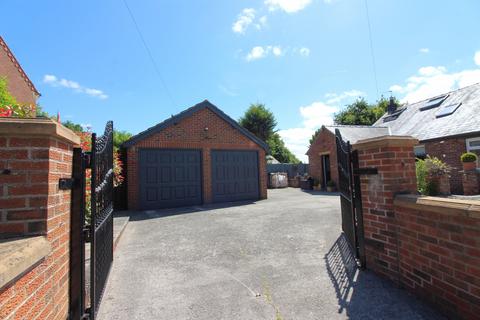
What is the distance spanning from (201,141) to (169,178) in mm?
2081

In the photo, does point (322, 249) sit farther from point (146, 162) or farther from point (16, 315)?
point (146, 162)

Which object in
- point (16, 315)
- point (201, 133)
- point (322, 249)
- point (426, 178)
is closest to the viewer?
point (16, 315)

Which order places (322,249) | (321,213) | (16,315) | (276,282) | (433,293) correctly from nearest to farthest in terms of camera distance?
(16,315), (433,293), (276,282), (322,249), (321,213)

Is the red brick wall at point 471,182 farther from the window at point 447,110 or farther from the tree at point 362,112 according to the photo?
the tree at point 362,112

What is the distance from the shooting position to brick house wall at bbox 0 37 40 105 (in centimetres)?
1638

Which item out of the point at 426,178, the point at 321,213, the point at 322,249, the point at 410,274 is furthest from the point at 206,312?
the point at 426,178

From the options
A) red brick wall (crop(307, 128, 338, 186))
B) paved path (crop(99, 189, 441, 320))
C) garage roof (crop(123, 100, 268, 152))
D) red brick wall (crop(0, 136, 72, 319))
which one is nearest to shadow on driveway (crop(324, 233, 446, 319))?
paved path (crop(99, 189, 441, 320))

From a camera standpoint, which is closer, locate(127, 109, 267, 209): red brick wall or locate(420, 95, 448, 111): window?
locate(127, 109, 267, 209): red brick wall

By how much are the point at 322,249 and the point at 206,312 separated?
2.49 metres

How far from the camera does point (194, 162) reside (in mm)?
10680

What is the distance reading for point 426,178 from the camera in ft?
30.1

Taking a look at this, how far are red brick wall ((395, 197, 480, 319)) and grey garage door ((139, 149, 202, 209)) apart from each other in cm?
852

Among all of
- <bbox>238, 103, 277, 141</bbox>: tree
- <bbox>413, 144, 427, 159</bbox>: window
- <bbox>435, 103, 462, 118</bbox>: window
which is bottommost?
<bbox>413, 144, 427, 159</bbox>: window

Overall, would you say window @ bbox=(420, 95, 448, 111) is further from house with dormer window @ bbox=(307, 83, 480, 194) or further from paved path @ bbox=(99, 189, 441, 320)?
paved path @ bbox=(99, 189, 441, 320)
